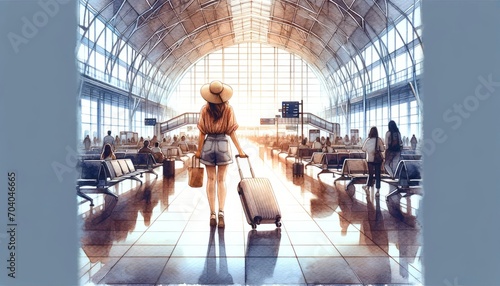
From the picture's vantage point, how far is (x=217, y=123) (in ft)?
16.3

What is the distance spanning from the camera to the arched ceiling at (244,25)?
27.9 m

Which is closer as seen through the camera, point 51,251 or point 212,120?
point 51,251

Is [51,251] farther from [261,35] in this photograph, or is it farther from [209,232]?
[261,35]

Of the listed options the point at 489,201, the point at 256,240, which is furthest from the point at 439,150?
the point at 256,240

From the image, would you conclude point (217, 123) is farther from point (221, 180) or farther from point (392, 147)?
point (392, 147)

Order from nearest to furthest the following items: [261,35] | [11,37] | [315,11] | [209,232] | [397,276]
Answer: [11,37] → [397,276] → [209,232] → [315,11] → [261,35]

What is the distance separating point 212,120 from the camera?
16.3 feet

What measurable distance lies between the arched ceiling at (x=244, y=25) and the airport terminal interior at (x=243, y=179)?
16 centimetres

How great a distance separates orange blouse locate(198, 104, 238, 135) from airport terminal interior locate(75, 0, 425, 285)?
0.97 feet

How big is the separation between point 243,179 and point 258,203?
1.21 feet

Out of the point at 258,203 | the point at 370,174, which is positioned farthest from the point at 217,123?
the point at 370,174

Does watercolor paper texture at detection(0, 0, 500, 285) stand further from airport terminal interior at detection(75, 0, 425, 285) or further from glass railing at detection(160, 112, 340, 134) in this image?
glass railing at detection(160, 112, 340, 134)

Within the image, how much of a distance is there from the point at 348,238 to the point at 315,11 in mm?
30679

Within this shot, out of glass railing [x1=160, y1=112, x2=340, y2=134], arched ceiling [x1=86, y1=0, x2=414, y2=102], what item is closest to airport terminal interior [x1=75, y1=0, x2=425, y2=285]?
arched ceiling [x1=86, y1=0, x2=414, y2=102]
